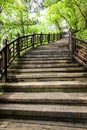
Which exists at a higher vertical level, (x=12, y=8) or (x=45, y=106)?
(x=12, y=8)

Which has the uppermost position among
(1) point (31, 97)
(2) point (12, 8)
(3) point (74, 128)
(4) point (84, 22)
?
(2) point (12, 8)

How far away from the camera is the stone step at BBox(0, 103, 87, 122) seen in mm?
4344

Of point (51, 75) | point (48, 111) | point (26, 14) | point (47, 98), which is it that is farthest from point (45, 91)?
point (26, 14)

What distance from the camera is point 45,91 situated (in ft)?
18.5

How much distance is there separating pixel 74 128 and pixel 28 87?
2128mm

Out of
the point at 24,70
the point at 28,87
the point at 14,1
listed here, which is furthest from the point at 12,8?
the point at 28,87

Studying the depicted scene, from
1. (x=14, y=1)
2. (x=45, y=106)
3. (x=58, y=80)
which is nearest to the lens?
(x=45, y=106)

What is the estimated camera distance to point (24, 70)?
7.25 meters

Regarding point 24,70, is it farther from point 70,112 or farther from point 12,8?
point 12,8

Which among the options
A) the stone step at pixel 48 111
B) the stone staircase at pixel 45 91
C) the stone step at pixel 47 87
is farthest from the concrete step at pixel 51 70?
the stone step at pixel 48 111

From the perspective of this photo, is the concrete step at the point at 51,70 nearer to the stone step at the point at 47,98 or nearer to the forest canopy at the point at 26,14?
the stone step at the point at 47,98

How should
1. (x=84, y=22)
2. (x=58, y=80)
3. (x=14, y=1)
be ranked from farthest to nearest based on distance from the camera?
(x=14, y=1) → (x=84, y=22) → (x=58, y=80)

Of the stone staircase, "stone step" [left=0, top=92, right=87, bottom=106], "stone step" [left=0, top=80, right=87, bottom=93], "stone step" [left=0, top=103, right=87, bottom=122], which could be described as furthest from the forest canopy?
"stone step" [left=0, top=103, right=87, bottom=122]

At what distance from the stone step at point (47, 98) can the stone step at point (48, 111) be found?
0.62 feet
